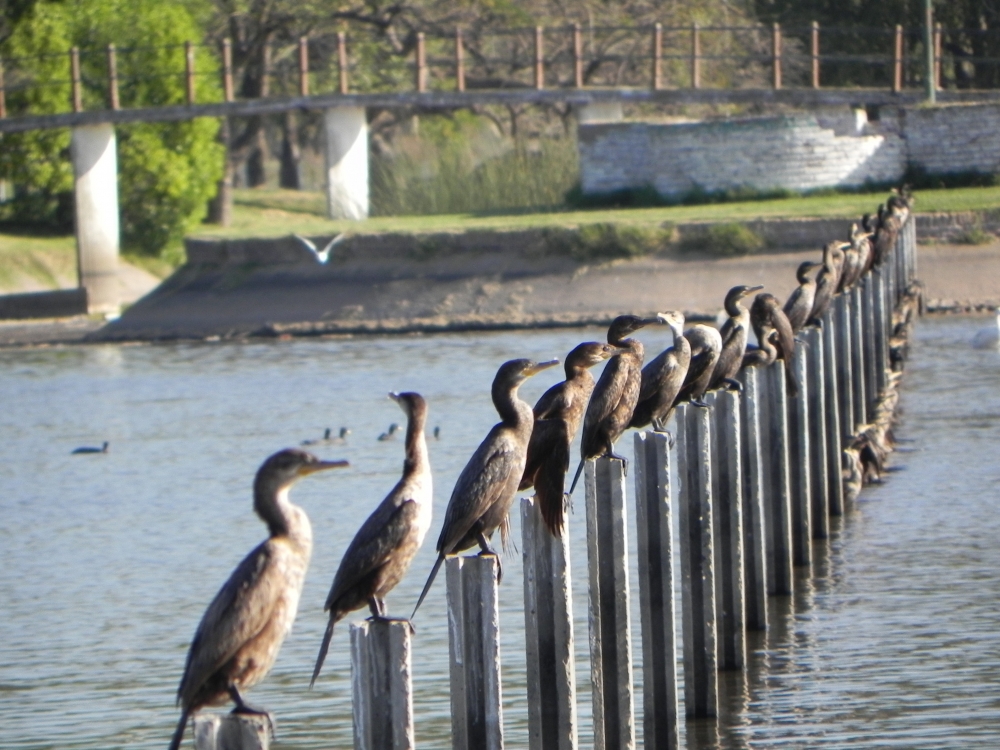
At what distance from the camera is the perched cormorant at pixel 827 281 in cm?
1236

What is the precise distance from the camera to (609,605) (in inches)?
255

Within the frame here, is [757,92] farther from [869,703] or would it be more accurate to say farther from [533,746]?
[533,746]

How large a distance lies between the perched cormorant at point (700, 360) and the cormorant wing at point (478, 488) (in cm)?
255

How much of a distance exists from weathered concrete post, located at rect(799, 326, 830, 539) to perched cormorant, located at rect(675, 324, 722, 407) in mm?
2976

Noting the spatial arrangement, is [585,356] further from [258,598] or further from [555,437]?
[258,598]

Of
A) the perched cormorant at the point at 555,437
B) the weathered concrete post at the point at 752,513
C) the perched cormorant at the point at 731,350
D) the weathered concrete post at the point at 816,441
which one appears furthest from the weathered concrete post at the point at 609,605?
the weathered concrete post at the point at 816,441

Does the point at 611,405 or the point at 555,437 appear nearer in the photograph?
the point at 555,437

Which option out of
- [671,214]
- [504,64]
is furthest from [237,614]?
[504,64]

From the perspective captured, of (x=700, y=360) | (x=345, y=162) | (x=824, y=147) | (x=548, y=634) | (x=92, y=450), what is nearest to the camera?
(x=548, y=634)

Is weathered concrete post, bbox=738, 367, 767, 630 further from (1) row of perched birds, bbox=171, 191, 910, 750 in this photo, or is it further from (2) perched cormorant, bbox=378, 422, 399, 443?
(2) perched cormorant, bbox=378, 422, 399, 443

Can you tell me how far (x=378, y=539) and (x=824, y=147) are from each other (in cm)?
2614

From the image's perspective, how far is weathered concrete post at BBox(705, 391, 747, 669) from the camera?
8.12 metres

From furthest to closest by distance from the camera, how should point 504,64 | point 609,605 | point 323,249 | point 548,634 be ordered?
1. point 504,64
2. point 323,249
3. point 609,605
4. point 548,634

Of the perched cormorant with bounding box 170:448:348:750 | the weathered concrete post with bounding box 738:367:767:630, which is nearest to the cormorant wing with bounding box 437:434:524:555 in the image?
the perched cormorant with bounding box 170:448:348:750
